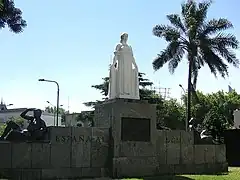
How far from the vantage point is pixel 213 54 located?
101ft

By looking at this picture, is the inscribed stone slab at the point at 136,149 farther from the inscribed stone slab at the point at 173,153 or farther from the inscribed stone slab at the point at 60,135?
the inscribed stone slab at the point at 60,135

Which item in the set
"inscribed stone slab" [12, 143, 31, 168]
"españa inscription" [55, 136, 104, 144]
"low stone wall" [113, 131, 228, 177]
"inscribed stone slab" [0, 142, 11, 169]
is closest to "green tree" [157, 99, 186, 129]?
"low stone wall" [113, 131, 228, 177]

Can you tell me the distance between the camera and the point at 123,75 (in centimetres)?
1509

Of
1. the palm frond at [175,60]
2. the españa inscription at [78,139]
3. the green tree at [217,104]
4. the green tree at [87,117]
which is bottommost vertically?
the españa inscription at [78,139]

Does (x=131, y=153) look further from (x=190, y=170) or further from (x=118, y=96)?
(x=190, y=170)

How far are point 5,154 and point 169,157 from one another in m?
6.07

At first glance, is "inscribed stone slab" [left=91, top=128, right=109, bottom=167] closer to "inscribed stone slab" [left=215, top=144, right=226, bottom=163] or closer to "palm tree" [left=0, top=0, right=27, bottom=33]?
"inscribed stone slab" [left=215, top=144, right=226, bottom=163]

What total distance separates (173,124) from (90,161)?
35043 millimetres

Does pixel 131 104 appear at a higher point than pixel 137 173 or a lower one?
higher

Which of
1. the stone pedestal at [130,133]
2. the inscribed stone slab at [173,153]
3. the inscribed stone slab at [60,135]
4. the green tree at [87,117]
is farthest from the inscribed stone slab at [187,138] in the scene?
the green tree at [87,117]

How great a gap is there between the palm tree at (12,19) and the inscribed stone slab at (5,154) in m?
11.3

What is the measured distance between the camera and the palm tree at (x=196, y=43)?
30.8m

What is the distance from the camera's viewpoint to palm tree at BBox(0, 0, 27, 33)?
2313 centimetres

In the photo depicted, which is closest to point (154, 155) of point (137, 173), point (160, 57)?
point (137, 173)
